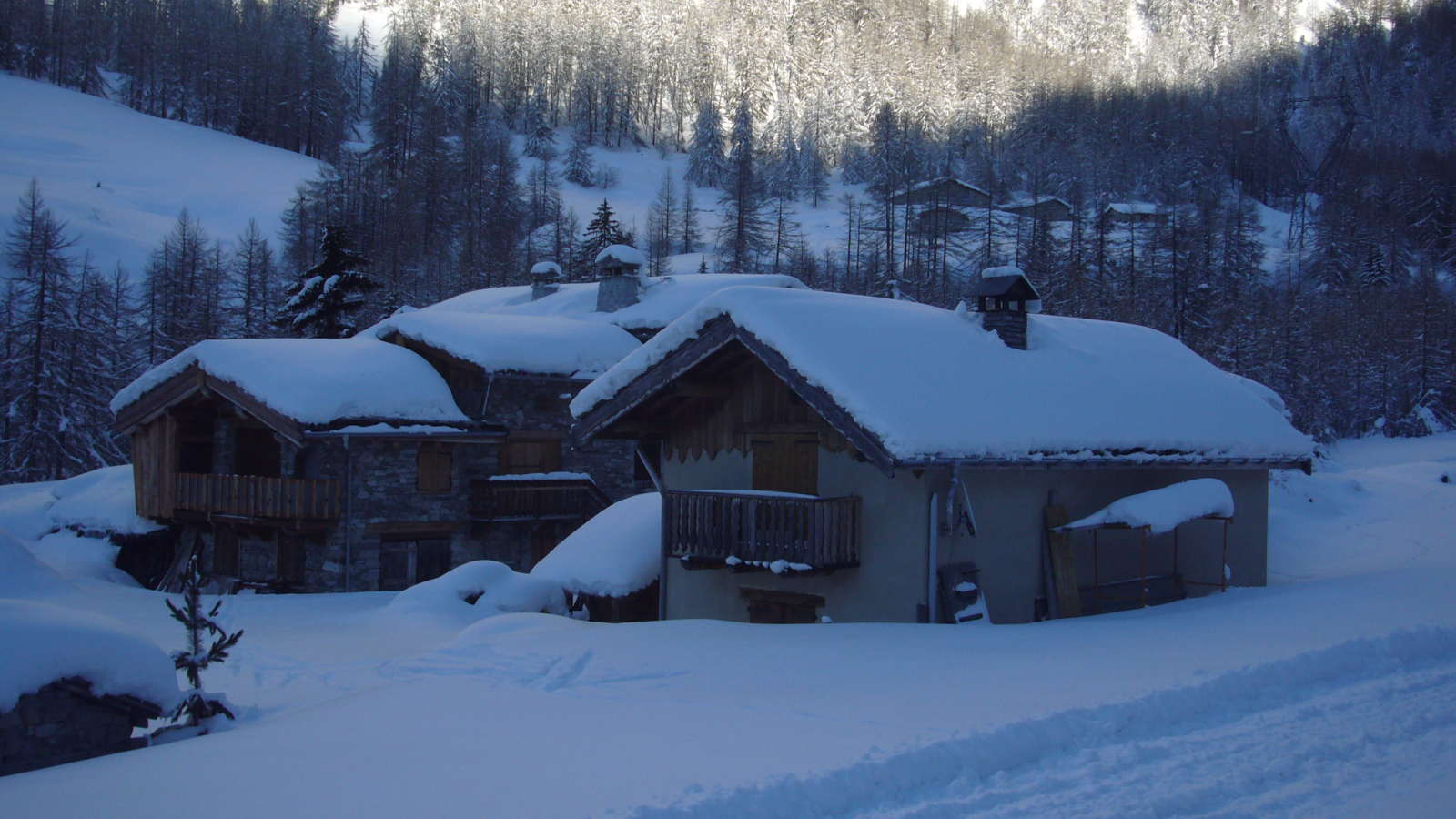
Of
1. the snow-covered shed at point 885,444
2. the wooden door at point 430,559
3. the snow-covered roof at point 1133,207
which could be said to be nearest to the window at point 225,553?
the wooden door at point 430,559

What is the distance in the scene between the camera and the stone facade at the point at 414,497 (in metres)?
24.0

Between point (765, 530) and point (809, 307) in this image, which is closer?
point (765, 530)

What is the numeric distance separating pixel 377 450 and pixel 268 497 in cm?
262

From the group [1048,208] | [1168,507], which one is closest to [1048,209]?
Answer: [1048,208]

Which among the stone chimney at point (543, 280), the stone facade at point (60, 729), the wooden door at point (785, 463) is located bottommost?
the stone facade at point (60, 729)

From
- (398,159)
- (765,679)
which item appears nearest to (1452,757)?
(765,679)

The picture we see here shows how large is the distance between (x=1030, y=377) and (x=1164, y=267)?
53579mm

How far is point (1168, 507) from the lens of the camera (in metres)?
13.3

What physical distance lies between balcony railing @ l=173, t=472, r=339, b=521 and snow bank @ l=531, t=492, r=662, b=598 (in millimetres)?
7812

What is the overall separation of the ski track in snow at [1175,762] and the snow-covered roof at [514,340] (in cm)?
1951

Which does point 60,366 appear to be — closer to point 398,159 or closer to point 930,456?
point 930,456

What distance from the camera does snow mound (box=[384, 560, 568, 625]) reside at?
17.2m

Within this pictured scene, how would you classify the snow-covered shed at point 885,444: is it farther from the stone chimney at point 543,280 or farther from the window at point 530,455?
the stone chimney at point 543,280

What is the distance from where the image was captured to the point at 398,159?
3378 inches
